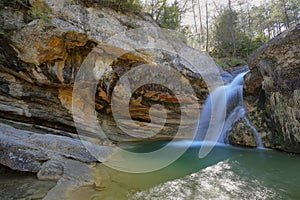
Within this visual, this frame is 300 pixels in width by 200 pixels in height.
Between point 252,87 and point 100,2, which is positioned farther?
point 252,87

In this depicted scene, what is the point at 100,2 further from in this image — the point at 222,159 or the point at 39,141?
the point at 222,159

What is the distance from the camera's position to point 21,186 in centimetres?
310

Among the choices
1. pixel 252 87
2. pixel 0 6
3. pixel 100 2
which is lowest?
pixel 252 87

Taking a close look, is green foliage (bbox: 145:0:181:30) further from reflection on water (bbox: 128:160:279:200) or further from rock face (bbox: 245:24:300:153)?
reflection on water (bbox: 128:160:279:200)

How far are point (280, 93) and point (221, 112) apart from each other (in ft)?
7.70

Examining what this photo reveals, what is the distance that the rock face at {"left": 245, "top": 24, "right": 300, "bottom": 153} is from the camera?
19.1 feet

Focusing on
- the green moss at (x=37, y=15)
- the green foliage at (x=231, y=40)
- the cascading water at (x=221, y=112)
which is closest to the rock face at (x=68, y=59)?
the green moss at (x=37, y=15)

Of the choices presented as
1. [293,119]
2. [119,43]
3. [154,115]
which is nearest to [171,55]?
[119,43]

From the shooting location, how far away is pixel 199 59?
8109mm

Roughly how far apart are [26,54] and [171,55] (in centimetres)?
493

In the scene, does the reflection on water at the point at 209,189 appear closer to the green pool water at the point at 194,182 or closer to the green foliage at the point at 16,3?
the green pool water at the point at 194,182

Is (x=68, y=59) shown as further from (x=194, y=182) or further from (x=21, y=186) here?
(x=194, y=182)

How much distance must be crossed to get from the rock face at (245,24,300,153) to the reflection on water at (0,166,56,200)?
656 centimetres

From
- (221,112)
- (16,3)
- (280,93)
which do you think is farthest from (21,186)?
(280,93)
